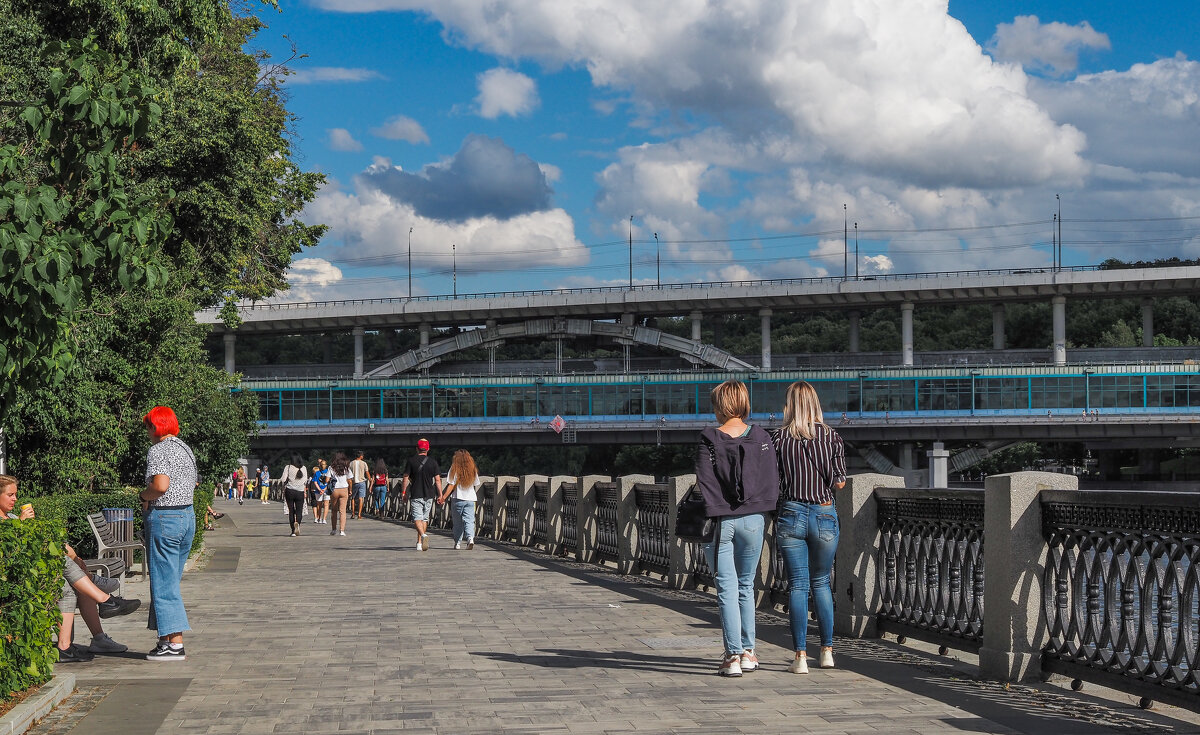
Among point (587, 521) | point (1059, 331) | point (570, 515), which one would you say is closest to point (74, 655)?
point (587, 521)

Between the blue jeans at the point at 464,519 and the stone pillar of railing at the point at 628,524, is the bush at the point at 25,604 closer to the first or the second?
the stone pillar of railing at the point at 628,524

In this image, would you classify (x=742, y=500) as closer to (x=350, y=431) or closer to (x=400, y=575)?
(x=400, y=575)

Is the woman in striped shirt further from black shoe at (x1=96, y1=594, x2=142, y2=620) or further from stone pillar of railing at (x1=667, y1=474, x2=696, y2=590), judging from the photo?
stone pillar of railing at (x1=667, y1=474, x2=696, y2=590)

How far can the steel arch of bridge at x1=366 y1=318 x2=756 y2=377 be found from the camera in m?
105

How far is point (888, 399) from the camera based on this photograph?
8744 centimetres

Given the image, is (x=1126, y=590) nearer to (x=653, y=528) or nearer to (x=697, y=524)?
(x=697, y=524)

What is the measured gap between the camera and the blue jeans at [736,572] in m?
8.23

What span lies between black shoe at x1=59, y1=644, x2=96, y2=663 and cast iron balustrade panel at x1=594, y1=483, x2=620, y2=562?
875 cm

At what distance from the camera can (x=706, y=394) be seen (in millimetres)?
88062

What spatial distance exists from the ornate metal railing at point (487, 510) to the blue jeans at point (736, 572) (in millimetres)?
18561

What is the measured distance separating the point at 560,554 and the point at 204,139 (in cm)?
989

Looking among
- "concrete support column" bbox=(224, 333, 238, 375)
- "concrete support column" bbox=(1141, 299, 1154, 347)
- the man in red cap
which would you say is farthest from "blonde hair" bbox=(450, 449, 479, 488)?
"concrete support column" bbox=(224, 333, 238, 375)

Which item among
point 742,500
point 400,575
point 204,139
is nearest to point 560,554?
point 400,575

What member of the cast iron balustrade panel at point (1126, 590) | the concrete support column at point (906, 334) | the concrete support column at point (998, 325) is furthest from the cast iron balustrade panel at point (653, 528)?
the concrete support column at point (998, 325)
